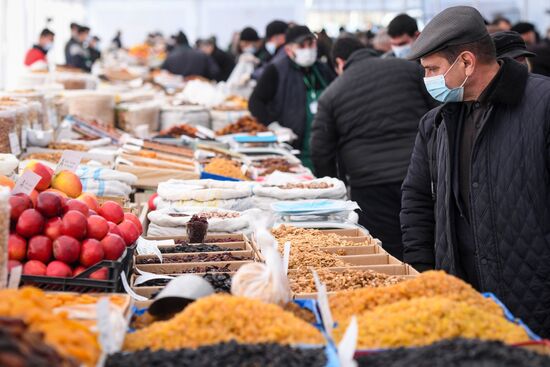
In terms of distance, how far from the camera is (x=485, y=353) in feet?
6.86

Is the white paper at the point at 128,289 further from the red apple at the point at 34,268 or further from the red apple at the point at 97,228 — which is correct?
the red apple at the point at 34,268

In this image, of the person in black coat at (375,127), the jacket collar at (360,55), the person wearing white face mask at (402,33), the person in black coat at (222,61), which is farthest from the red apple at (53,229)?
the person in black coat at (222,61)

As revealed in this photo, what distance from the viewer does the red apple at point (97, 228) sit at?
3.08 metres

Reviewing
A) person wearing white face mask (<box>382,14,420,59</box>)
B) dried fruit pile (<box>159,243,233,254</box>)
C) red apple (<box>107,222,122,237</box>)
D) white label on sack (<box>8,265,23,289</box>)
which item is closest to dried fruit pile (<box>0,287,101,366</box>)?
white label on sack (<box>8,265,23,289</box>)

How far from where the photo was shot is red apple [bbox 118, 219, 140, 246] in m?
3.35

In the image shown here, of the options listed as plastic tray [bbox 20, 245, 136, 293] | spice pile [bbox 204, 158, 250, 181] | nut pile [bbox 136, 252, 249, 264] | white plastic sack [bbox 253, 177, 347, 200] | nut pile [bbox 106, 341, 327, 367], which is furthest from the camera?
spice pile [bbox 204, 158, 250, 181]

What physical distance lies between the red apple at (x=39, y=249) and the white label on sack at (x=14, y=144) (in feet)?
7.86

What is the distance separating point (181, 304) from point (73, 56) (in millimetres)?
15718

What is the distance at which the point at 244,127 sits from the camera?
27.3ft

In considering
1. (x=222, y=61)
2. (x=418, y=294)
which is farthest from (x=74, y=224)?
(x=222, y=61)

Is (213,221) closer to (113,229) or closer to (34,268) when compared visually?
(113,229)

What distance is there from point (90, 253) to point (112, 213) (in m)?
0.50

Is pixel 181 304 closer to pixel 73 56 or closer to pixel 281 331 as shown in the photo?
pixel 281 331

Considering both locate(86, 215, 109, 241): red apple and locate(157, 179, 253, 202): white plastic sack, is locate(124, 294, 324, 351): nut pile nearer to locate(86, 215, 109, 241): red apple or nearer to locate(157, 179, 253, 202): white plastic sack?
locate(86, 215, 109, 241): red apple
